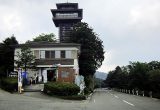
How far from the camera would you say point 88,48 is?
75.0 meters

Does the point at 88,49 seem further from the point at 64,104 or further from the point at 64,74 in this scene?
the point at 64,104

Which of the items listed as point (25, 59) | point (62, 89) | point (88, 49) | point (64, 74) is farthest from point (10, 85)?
point (88, 49)

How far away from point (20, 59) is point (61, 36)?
3019 inches

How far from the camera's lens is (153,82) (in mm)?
69312

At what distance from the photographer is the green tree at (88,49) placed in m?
73.9

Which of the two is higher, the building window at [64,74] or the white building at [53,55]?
the white building at [53,55]

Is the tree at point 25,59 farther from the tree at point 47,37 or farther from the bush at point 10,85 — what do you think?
the tree at point 47,37

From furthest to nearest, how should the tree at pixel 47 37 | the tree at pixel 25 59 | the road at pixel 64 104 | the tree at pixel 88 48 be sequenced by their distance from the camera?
the tree at pixel 47 37, the tree at pixel 88 48, the tree at pixel 25 59, the road at pixel 64 104

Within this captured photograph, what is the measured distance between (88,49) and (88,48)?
0.43 meters

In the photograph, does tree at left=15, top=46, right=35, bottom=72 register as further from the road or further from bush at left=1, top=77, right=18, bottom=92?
the road

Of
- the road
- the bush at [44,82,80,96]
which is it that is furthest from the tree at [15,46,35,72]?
the road

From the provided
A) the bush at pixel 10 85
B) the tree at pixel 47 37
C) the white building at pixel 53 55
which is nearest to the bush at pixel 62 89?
the bush at pixel 10 85

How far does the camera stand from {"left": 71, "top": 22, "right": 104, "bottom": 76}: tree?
243ft

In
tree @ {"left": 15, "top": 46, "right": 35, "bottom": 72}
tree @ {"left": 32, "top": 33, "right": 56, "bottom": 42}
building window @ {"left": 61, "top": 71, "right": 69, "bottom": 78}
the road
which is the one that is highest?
tree @ {"left": 32, "top": 33, "right": 56, "bottom": 42}
